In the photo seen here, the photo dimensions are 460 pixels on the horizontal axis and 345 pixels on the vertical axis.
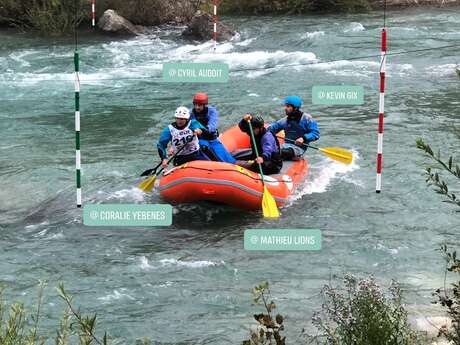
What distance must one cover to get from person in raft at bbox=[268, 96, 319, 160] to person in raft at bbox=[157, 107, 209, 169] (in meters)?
1.10

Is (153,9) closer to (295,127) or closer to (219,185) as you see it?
(295,127)

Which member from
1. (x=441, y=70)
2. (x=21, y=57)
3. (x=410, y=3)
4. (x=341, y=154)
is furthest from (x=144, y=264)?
(x=410, y=3)

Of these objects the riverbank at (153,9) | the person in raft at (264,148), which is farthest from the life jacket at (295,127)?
the riverbank at (153,9)

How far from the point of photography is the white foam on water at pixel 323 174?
7.79 meters

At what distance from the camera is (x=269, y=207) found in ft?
22.2

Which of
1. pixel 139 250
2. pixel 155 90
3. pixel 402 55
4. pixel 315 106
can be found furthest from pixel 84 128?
pixel 402 55

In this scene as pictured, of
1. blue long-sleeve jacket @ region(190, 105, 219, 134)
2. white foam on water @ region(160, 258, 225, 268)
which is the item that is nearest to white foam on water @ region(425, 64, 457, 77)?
blue long-sleeve jacket @ region(190, 105, 219, 134)

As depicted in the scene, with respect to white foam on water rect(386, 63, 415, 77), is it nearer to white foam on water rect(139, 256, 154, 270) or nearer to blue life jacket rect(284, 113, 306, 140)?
blue life jacket rect(284, 113, 306, 140)

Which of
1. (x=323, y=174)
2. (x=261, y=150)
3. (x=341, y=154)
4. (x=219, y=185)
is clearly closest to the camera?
(x=219, y=185)

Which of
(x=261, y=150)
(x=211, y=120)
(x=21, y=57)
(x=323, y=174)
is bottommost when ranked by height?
(x=323, y=174)

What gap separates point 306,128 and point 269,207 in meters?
1.69

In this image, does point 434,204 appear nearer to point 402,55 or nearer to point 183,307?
point 183,307

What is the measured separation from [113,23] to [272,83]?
6249mm

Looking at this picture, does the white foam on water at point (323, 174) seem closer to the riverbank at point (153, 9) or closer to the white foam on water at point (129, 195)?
the white foam on water at point (129, 195)
